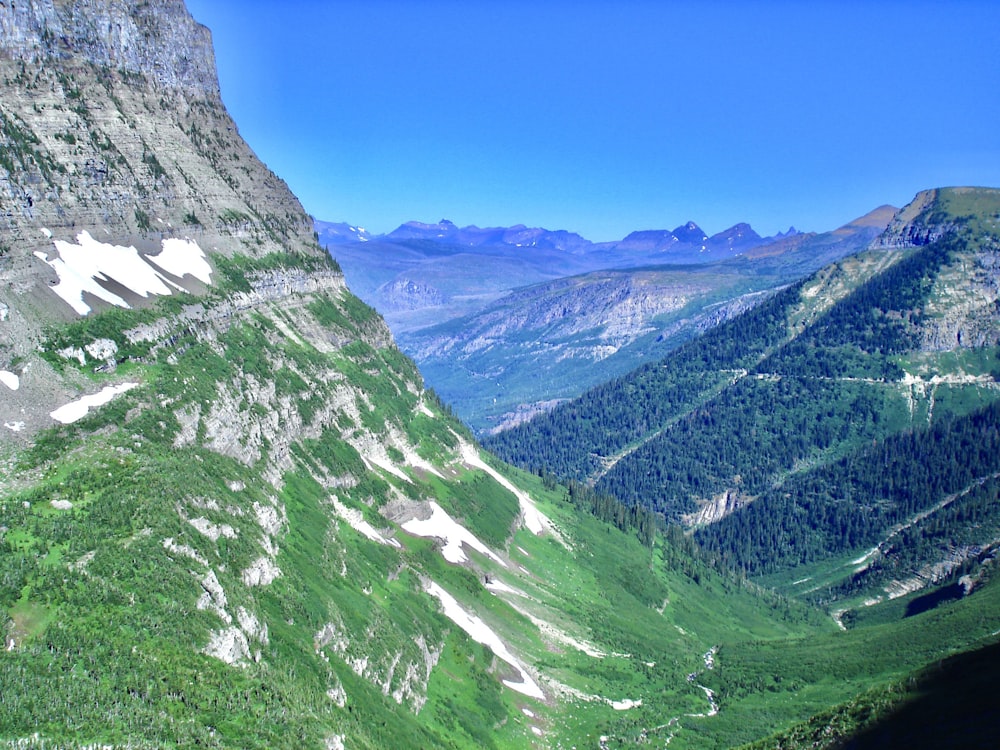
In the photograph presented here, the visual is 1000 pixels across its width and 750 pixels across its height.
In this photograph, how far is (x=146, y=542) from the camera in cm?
6538

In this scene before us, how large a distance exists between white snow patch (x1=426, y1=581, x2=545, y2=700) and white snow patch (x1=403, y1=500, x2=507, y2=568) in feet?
52.2

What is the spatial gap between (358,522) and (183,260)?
48.4 meters

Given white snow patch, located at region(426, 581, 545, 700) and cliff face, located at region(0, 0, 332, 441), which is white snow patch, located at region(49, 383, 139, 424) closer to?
cliff face, located at region(0, 0, 332, 441)

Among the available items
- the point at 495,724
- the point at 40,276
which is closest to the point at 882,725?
the point at 495,724

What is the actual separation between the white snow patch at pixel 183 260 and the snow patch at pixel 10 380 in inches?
1750

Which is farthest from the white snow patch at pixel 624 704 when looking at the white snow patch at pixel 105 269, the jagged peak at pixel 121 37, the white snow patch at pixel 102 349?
the jagged peak at pixel 121 37

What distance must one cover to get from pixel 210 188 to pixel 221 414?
64535 millimetres


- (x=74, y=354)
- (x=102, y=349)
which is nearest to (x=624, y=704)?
(x=102, y=349)

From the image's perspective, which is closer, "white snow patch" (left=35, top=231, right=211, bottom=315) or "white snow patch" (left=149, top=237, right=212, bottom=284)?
"white snow patch" (left=35, top=231, right=211, bottom=315)

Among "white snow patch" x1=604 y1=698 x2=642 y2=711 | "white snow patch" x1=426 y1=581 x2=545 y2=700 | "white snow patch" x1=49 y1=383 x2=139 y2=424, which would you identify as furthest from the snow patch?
"white snow patch" x1=604 y1=698 x2=642 y2=711

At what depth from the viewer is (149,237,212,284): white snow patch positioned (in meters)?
128

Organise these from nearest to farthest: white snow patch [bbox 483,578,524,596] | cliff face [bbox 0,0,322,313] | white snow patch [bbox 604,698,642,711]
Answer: cliff face [bbox 0,0,322,313]
white snow patch [bbox 604,698,642,711]
white snow patch [bbox 483,578,524,596]

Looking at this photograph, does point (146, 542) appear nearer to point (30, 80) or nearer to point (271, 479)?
point (271, 479)

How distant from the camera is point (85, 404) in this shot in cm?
8556
